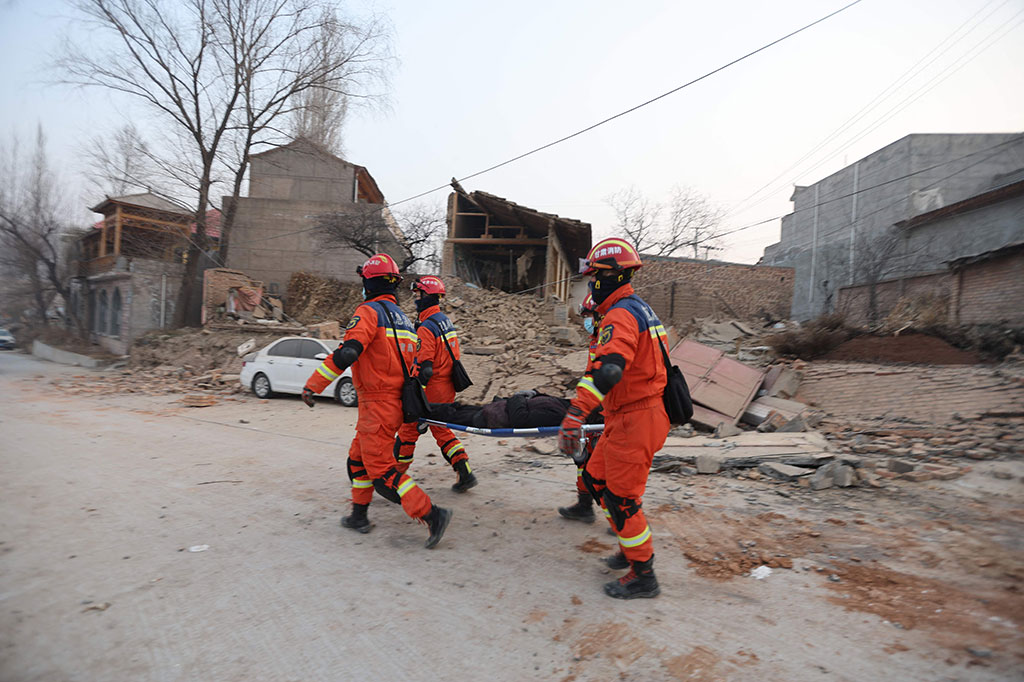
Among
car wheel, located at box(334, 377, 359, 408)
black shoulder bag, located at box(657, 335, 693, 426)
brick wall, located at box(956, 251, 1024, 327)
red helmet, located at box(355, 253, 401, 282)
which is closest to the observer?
black shoulder bag, located at box(657, 335, 693, 426)

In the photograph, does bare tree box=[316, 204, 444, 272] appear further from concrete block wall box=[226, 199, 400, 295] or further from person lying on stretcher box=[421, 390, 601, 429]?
person lying on stretcher box=[421, 390, 601, 429]

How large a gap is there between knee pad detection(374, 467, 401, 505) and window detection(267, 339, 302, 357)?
352 inches

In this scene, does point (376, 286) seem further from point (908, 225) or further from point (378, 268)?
point (908, 225)

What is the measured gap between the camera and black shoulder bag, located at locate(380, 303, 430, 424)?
3977 mm

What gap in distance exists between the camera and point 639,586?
3.04 meters

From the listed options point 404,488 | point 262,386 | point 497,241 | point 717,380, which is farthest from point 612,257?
point 497,241

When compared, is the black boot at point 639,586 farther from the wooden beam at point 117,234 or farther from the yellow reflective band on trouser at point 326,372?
the wooden beam at point 117,234

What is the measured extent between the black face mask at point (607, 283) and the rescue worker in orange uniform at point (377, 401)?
159 cm

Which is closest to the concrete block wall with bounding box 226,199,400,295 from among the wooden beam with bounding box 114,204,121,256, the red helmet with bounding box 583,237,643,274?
the wooden beam with bounding box 114,204,121,256

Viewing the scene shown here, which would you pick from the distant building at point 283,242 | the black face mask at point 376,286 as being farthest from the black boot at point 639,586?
the distant building at point 283,242

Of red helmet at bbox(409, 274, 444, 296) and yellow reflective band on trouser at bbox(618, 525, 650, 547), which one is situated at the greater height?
red helmet at bbox(409, 274, 444, 296)

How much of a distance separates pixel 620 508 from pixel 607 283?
1.41m

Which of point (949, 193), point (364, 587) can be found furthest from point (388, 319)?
point (949, 193)

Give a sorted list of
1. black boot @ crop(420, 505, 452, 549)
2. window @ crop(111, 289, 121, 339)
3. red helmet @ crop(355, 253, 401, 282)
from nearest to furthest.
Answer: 1. black boot @ crop(420, 505, 452, 549)
2. red helmet @ crop(355, 253, 401, 282)
3. window @ crop(111, 289, 121, 339)
